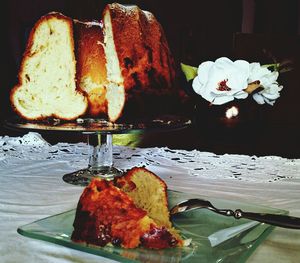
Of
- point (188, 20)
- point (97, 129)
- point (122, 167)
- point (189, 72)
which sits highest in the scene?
point (188, 20)

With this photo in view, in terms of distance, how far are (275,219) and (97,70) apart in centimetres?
60

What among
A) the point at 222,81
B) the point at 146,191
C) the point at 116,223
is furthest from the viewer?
the point at 222,81

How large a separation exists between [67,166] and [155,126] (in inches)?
14.0

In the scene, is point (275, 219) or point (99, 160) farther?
point (99, 160)

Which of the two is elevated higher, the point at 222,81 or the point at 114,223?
the point at 222,81

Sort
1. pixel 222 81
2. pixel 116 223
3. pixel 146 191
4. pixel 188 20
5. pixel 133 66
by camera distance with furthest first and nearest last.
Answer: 1. pixel 188 20
2. pixel 133 66
3. pixel 222 81
4. pixel 146 191
5. pixel 116 223

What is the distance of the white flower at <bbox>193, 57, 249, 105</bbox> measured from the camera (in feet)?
2.68

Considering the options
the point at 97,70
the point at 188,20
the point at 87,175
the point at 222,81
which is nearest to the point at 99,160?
the point at 87,175

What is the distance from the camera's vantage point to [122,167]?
117 centimetres

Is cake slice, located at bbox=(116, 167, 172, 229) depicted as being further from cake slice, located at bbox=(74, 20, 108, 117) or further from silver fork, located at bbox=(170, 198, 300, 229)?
cake slice, located at bbox=(74, 20, 108, 117)

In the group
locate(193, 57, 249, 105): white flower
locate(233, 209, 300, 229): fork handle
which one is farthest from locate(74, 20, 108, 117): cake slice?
locate(233, 209, 300, 229): fork handle

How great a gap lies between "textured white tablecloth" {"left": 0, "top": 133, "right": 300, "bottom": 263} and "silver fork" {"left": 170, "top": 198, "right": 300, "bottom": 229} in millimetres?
30

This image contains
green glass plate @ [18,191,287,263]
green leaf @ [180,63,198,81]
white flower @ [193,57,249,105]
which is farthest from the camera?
green leaf @ [180,63,198,81]

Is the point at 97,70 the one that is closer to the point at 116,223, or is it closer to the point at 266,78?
the point at 266,78
